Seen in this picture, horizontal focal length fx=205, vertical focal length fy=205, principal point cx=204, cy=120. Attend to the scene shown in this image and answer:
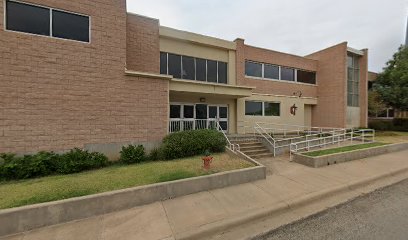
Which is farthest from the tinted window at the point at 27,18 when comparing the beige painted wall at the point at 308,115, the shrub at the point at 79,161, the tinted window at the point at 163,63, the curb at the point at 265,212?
the beige painted wall at the point at 308,115

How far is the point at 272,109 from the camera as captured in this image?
1700 cm

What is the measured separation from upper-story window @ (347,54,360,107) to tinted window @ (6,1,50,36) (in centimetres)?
2239

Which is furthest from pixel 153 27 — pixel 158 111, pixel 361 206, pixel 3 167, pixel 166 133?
pixel 361 206

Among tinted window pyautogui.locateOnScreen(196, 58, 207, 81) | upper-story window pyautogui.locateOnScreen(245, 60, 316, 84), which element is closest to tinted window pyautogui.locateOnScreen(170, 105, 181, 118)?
tinted window pyautogui.locateOnScreen(196, 58, 207, 81)

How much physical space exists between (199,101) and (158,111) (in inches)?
188

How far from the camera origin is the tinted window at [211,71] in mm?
14680

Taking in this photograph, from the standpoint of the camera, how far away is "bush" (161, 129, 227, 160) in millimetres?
9047

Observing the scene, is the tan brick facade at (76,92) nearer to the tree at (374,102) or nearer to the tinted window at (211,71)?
the tinted window at (211,71)

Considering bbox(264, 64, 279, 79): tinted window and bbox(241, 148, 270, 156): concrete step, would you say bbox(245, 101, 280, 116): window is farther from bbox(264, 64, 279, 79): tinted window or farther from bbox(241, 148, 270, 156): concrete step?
bbox(241, 148, 270, 156): concrete step

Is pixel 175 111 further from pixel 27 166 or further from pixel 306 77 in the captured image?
pixel 306 77

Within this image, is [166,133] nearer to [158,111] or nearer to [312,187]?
[158,111]

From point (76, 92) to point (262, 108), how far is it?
42.4ft

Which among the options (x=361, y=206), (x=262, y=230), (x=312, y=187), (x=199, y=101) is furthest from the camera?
(x=199, y=101)

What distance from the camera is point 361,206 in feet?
16.6
